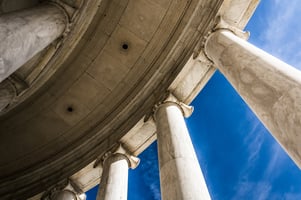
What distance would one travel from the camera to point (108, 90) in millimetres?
43625

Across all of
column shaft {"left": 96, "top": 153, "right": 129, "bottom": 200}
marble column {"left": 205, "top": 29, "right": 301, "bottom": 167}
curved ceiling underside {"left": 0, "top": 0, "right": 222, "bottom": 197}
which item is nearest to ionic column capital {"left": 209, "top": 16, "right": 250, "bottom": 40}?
curved ceiling underside {"left": 0, "top": 0, "right": 222, "bottom": 197}

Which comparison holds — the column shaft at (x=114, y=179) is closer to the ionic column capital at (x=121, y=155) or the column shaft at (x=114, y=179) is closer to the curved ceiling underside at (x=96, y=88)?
the ionic column capital at (x=121, y=155)

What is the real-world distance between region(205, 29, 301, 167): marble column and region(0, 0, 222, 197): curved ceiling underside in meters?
13.0

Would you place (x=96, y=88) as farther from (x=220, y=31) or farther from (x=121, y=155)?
(x=220, y=31)

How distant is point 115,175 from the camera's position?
32250mm

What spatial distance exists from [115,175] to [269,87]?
73.4 feet

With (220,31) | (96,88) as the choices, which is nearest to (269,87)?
(220,31)

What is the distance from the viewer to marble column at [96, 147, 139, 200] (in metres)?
29.7

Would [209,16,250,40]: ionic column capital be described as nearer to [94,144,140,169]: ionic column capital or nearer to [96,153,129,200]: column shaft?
[94,144,140,169]: ionic column capital

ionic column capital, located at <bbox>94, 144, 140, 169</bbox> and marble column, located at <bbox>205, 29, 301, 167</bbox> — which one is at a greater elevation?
ionic column capital, located at <bbox>94, 144, 140, 169</bbox>

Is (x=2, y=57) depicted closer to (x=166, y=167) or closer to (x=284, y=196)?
(x=166, y=167)

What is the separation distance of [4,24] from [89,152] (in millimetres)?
24576

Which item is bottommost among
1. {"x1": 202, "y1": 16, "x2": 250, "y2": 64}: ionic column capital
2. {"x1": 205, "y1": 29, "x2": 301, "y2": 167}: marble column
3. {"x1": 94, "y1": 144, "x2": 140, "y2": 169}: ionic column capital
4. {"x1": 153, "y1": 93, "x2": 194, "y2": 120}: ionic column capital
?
{"x1": 205, "y1": 29, "x2": 301, "y2": 167}: marble column

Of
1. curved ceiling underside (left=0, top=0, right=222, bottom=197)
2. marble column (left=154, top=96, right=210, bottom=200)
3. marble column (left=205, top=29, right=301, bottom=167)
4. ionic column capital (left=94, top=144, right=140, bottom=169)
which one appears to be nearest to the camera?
marble column (left=205, top=29, right=301, bottom=167)
